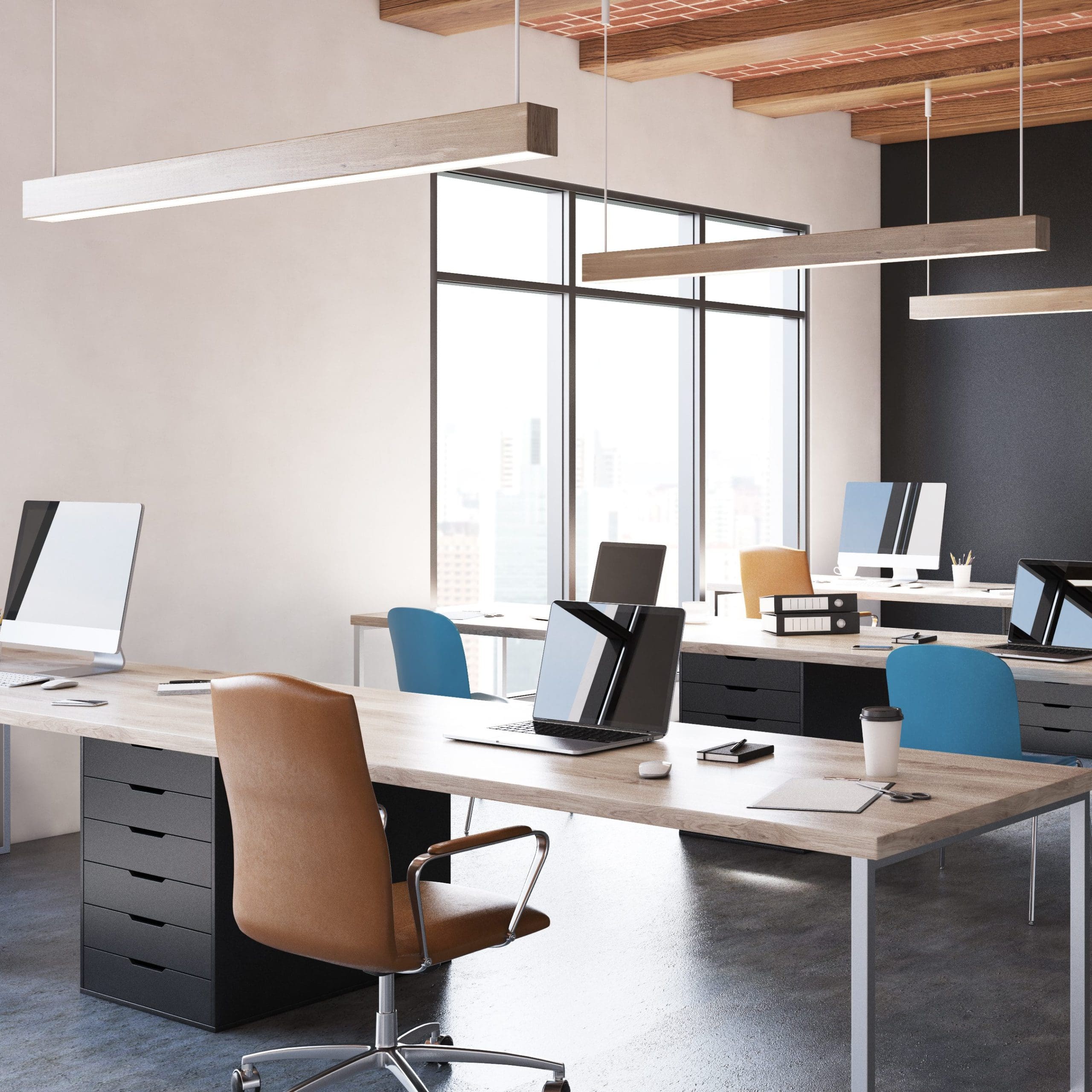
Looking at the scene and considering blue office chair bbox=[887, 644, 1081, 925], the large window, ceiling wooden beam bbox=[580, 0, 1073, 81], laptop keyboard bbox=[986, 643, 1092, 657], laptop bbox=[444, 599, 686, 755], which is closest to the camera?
laptop bbox=[444, 599, 686, 755]

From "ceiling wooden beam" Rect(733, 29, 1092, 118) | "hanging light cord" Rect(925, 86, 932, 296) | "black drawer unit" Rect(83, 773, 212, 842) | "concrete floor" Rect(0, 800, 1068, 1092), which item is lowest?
"concrete floor" Rect(0, 800, 1068, 1092)

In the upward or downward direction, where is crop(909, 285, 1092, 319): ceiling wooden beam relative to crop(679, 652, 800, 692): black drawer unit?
upward

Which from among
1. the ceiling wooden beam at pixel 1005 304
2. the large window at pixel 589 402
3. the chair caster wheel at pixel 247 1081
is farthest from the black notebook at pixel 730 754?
the ceiling wooden beam at pixel 1005 304

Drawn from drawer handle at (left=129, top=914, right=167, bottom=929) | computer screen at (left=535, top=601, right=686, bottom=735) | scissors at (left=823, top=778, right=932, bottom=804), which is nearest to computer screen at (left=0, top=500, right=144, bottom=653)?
drawer handle at (left=129, top=914, right=167, bottom=929)

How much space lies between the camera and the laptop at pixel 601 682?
3215 mm

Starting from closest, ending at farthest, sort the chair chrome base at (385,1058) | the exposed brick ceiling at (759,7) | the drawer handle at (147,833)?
the chair chrome base at (385,1058)
the drawer handle at (147,833)
the exposed brick ceiling at (759,7)

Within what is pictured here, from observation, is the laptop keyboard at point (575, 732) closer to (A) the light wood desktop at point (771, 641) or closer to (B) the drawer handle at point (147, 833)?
(A) the light wood desktop at point (771, 641)

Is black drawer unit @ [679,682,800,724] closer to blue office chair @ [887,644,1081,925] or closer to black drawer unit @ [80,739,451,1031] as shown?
blue office chair @ [887,644,1081,925]

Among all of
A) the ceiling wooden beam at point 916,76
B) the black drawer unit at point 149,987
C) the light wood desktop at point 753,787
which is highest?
the ceiling wooden beam at point 916,76

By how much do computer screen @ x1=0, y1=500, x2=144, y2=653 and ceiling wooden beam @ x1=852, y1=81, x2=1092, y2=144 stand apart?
245 inches

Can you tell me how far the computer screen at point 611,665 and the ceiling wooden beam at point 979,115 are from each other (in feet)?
20.4

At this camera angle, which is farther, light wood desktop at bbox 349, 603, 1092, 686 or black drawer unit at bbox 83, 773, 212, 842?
light wood desktop at bbox 349, 603, 1092, 686

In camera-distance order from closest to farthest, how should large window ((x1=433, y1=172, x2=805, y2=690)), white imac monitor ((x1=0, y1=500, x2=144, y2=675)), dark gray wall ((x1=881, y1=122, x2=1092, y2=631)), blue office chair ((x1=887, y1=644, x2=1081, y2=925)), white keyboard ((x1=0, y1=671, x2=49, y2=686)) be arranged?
blue office chair ((x1=887, y1=644, x2=1081, y2=925)) → white keyboard ((x1=0, y1=671, x2=49, y2=686)) → white imac monitor ((x1=0, y1=500, x2=144, y2=675)) → large window ((x1=433, y1=172, x2=805, y2=690)) → dark gray wall ((x1=881, y1=122, x2=1092, y2=631))

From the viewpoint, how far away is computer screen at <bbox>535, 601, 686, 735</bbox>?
10.6 ft
